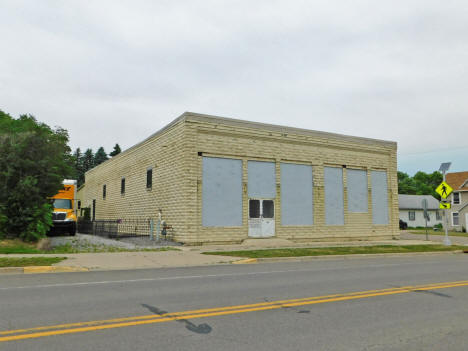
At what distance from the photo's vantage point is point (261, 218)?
23.0 metres

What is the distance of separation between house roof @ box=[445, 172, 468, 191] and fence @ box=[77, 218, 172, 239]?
45.6m

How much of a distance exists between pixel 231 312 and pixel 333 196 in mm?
20601

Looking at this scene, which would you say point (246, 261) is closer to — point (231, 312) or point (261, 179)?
point (231, 312)

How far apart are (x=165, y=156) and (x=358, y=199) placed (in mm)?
13262

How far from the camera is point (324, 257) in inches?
646

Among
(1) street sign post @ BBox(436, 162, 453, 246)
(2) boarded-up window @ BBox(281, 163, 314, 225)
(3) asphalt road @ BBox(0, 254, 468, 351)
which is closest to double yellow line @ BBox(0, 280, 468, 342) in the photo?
(3) asphalt road @ BBox(0, 254, 468, 351)

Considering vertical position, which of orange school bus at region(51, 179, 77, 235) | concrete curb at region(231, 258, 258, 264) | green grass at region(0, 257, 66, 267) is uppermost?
orange school bus at region(51, 179, 77, 235)

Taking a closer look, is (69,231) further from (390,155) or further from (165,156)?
(390,155)

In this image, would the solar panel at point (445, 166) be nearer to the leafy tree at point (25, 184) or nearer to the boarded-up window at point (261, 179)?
the boarded-up window at point (261, 179)

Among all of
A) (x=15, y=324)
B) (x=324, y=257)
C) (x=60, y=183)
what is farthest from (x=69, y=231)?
(x=15, y=324)

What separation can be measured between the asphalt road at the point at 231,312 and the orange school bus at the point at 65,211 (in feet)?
48.8

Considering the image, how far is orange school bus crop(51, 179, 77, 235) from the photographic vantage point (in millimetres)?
24625

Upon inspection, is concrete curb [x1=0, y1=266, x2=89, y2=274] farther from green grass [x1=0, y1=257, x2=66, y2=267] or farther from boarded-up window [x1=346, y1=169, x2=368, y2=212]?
boarded-up window [x1=346, y1=169, x2=368, y2=212]

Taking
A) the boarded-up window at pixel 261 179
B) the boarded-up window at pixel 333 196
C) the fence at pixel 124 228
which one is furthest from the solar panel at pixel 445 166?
the fence at pixel 124 228
